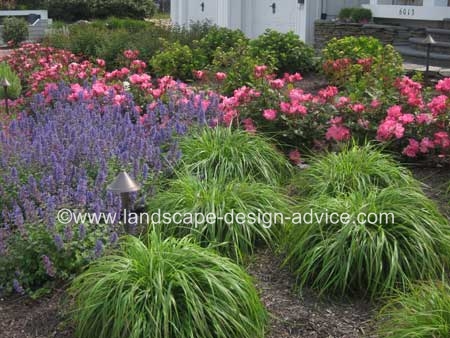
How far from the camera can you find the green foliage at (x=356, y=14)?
13.2 metres

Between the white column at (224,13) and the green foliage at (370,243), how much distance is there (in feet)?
40.4

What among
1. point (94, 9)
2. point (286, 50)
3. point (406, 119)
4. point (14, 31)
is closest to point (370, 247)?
point (406, 119)

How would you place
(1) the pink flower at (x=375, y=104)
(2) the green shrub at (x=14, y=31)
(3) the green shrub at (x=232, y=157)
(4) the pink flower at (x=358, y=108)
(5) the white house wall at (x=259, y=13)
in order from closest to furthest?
(3) the green shrub at (x=232, y=157)
(4) the pink flower at (x=358, y=108)
(1) the pink flower at (x=375, y=104)
(5) the white house wall at (x=259, y=13)
(2) the green shrub at (x=14, y=31)

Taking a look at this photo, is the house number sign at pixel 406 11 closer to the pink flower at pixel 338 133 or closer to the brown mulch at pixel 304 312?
the pink flower at pixel 338 133

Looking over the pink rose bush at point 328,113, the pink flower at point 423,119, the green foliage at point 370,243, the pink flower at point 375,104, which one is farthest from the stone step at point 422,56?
the green foliage at point 370,243

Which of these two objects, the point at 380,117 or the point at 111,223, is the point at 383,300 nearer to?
the point at 111,223

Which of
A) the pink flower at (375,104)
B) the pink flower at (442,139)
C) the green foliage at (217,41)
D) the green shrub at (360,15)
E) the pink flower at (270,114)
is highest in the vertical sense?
the green shrub at (360,15)

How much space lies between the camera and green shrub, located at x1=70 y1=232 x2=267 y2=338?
114 inches

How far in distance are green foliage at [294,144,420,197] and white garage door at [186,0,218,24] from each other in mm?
12430

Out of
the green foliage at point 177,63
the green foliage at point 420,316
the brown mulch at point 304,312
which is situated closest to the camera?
the green foliage at point 420,316

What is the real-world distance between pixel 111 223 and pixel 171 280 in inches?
30.8

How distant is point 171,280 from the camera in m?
3.03

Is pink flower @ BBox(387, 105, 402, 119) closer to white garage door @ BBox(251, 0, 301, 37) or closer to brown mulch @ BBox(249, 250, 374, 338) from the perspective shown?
brown mulch @ BBox(249, 250, 374, 338)

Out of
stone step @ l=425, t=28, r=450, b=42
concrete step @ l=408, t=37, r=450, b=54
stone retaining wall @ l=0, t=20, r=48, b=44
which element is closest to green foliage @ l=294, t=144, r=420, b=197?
concrete step @ l=408, t=37, r=450, b=54
